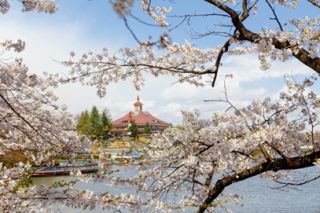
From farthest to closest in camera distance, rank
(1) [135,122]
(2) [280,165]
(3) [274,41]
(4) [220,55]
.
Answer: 1. (1) [135,122]
2. (4) [220,55]
3. (2) [280,165]
4. (3) [274,41]

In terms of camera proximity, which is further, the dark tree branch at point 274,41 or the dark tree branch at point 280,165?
the dark tree branch at point 280,165

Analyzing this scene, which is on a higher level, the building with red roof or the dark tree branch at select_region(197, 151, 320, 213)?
the building with red roof

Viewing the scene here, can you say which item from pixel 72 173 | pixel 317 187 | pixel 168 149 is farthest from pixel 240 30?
pixel 317 187

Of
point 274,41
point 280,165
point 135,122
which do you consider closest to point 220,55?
point 274,41

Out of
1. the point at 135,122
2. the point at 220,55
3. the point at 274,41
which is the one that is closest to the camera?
the point at 274,41

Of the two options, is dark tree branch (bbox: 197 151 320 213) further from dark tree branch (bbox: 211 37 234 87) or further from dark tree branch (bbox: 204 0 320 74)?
dark tree branch (bbox: 211 37 234 87)

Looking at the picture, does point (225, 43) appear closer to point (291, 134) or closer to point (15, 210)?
point (291, 134)

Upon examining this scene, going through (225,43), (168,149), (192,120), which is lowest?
(168,149)

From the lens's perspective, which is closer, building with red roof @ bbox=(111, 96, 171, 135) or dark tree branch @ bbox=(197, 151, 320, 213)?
dark tree branch @ bbox=(197, 151, 320, 213)

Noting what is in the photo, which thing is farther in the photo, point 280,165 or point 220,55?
point 220,55

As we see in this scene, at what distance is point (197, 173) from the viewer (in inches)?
182

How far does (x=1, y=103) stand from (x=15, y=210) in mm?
920

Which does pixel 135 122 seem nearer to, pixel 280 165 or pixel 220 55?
pixel 220 55

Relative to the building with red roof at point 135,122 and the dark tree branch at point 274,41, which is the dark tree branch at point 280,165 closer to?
the dark tree branch at point 274,41
